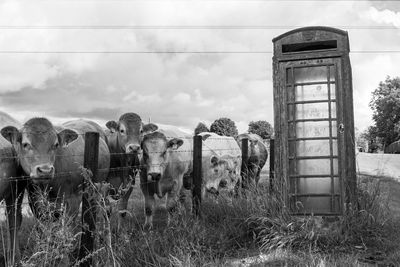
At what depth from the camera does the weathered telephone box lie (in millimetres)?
7438

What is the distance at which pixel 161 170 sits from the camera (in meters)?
8.30

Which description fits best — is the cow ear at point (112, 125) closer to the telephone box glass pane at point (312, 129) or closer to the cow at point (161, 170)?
the cow at point (161, 170)

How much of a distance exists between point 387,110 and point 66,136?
5449 cm

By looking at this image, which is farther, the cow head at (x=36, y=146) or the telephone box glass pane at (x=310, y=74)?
the telephone box glass pane at (x=310, y=74)

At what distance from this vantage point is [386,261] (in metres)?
5.84

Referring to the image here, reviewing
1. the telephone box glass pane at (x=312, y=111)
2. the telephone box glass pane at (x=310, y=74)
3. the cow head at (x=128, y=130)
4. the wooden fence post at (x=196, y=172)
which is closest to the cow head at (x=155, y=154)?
the cow head at (x=128, y=130)

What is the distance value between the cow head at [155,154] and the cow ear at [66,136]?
5.85ft

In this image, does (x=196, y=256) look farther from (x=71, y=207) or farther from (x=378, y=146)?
(x=378, y=146)

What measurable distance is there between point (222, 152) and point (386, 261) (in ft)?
21.3

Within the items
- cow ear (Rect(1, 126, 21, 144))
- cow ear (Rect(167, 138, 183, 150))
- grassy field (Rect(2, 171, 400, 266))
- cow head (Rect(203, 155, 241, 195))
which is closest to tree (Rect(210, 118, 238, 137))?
cow head (Rect(203, 155, 241, 195))

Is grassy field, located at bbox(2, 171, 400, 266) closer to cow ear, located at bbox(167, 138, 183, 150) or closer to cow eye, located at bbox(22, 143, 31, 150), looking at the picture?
cow eye, located at bbox(22, 143, 31, 150)

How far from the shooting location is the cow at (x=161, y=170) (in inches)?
327

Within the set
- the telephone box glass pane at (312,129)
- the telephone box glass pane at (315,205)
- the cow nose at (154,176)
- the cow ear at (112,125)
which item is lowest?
the telephone box glass pane at (315,205)

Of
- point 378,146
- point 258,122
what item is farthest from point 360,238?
point 378,146
